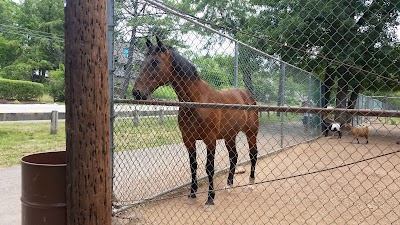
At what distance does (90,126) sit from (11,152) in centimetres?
602

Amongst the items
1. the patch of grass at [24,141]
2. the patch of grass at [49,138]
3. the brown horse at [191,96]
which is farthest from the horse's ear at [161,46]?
the patch of grass at [24,141]

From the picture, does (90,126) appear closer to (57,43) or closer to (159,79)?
(159,79)

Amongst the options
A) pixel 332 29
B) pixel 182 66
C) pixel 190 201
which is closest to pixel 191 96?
pixel 182 66

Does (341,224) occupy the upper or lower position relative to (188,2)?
lower

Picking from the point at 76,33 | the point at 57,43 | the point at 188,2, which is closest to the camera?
the point at 76,33

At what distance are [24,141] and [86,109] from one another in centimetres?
740

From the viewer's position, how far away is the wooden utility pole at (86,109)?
197 centimetres

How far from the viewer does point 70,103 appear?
79.3 inches

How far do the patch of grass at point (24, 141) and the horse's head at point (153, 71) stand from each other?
13.7ft

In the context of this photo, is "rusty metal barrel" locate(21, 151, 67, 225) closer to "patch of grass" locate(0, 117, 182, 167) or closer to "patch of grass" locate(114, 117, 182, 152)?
"patch of grass" locate(114, 117, 182, 152)

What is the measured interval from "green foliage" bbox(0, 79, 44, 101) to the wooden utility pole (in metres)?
25.2

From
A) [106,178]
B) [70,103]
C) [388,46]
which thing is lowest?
[106,178]

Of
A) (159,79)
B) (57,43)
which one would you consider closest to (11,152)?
(159,79)

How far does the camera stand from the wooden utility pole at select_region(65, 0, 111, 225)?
1966mm
